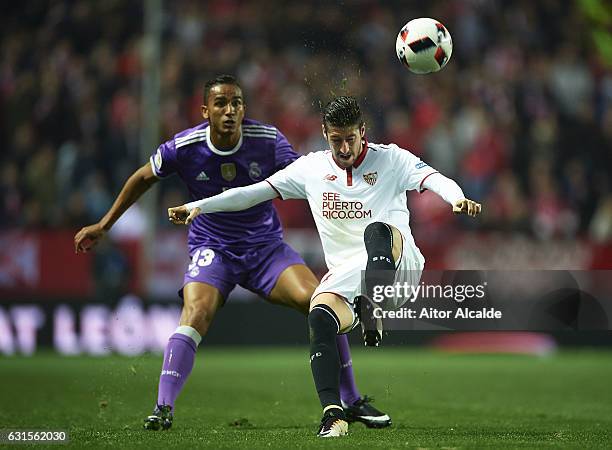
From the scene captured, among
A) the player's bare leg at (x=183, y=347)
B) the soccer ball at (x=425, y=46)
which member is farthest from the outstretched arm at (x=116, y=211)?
the soccer ball at (x=425, y=46)

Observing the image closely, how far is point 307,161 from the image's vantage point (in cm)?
743

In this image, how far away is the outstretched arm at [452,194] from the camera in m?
6.68

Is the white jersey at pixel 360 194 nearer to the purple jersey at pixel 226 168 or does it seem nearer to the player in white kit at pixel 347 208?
the player in white kit at pixel 347 208

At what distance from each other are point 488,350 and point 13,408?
30.6ft

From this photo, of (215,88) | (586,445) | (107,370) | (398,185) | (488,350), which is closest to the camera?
(586,445)

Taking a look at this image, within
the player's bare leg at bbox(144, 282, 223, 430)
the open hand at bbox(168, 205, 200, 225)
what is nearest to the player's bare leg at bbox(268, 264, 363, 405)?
the player's bare leg at bbox(144, 282, 223, 430)

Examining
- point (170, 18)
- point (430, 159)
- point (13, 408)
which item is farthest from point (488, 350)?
point (13, 408)

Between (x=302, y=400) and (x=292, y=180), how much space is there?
9.56 ft

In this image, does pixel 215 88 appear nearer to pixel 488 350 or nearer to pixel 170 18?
pixel 488 350

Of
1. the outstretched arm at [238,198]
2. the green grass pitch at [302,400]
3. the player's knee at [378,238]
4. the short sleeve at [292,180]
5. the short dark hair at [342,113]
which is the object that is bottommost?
the green grass pitch at [302,400]

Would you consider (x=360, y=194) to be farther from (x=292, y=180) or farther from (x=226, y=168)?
(x=226, y=168)

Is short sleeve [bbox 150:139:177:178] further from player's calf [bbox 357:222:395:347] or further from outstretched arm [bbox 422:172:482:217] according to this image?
outstretched arm [bbox 422:172:482:217]

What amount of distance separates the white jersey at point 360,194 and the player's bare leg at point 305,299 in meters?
0.55

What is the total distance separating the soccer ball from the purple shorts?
5.41 ft
